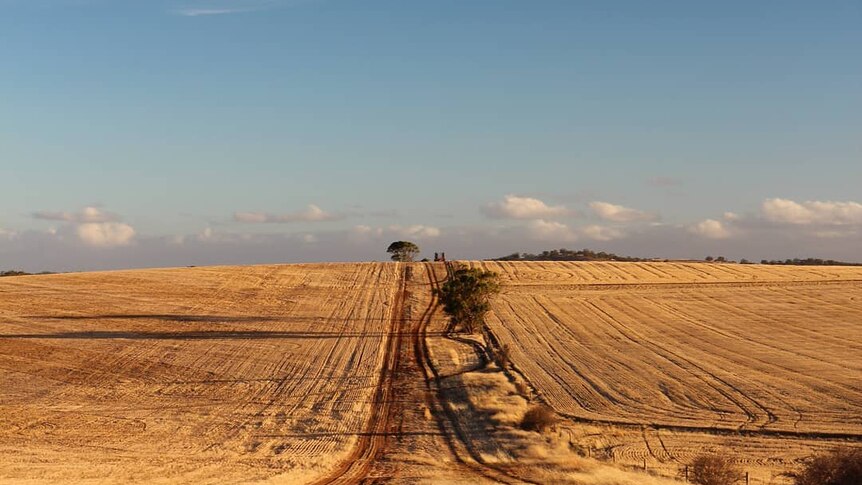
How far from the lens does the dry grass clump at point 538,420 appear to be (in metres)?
32.8

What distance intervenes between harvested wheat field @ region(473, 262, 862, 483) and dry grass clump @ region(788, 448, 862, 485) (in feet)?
11.0

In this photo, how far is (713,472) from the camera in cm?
2577

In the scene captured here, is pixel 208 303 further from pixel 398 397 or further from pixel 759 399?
pixel 759 399

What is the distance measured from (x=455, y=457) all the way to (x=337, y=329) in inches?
1122

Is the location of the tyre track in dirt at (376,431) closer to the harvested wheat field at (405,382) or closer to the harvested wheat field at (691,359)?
the harvested wheat field at (405,382)

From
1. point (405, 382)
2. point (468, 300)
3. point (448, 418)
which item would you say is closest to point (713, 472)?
point (448, 418)

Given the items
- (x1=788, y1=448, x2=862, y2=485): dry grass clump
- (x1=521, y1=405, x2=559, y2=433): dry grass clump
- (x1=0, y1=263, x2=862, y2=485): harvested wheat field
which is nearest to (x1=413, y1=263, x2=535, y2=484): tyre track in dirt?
(x1=0, y1=263, x2=862, y2=485): harvested wheat field

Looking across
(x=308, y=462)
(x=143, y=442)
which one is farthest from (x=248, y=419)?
(x=308, y=462)

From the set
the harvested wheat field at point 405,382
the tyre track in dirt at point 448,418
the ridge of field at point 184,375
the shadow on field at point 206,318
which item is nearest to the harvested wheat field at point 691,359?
the harvested wheat field at point 405,382

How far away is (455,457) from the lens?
2989cm

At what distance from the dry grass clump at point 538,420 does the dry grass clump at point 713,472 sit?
719 cm

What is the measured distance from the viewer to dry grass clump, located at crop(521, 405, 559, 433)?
108 feet

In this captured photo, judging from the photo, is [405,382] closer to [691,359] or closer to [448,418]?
[448,418]

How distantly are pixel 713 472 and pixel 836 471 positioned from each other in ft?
12.2
